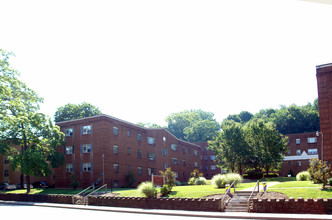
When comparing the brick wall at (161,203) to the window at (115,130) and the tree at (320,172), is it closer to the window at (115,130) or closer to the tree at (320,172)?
the tree at (320,172)

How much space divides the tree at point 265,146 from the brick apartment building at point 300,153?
16.1 metres

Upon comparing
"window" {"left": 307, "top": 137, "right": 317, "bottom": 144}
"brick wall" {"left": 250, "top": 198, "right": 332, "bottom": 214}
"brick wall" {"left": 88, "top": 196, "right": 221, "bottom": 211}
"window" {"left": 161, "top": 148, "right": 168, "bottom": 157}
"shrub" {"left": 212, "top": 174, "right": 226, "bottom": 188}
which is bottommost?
"brick wall" {"left": 88, "top": 196, "right": 221, "bottom": 211}

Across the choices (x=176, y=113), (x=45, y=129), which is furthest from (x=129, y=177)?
(x=176, y=113)

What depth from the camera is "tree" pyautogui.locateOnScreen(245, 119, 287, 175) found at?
47900 millimetres

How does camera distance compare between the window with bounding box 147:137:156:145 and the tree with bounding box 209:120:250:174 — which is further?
the window with bounding box 147:137:156:145

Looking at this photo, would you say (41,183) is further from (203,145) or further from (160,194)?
(203,145)

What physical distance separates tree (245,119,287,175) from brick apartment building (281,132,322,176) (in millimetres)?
16108

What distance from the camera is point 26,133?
39125 millimetres

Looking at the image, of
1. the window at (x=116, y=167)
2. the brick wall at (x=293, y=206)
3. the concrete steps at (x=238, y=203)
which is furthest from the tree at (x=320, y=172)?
the window at (x=116, y=167)

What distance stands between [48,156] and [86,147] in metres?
4.82

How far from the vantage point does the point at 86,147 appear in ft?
138

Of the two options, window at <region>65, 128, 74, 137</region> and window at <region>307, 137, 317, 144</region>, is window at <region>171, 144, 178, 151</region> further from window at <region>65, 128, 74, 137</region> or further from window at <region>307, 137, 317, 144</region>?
window at <region>307, 137, 317, 144</region>

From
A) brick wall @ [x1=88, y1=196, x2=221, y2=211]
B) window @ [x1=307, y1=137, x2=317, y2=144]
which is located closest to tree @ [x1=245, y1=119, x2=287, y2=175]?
window @ [x1=307, y1=137, x2=317, y2=144]

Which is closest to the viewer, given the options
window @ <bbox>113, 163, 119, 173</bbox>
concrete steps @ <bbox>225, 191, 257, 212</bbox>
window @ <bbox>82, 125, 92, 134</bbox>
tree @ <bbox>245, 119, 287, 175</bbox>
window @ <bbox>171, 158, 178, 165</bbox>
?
concrete steps @ <bbox>225, 191, 257, 212</bbox>
